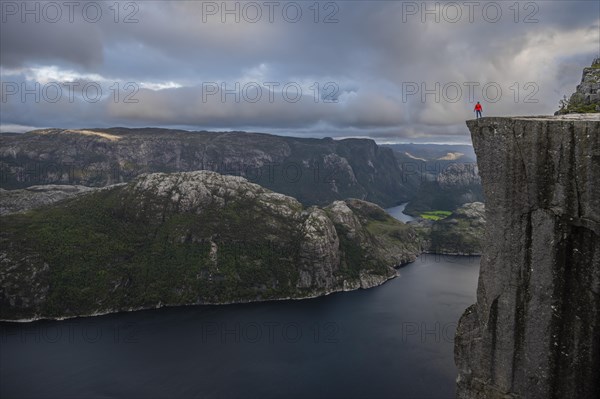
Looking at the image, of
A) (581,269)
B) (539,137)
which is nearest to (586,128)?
Answer: (539,137)

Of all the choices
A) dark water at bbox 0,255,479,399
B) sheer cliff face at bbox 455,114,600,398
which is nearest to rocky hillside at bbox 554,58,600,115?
sheer cliff face at bbox 455,114,600,398

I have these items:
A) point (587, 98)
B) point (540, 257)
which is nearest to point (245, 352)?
point (587, 98)

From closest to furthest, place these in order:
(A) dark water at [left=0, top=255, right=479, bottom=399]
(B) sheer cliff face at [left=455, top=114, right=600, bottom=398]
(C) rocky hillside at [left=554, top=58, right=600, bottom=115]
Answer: (B) sheer cliff face at [left=455, top=114, right=600, bottom=398]
(C) rocky hillside at [left=554, top=58, right=600, bottom=115]
(A) dark water at [left=0, top=255, right=479, bottom=399]

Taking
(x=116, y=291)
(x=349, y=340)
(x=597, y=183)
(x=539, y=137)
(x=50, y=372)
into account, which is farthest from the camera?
(x=116, y=291)

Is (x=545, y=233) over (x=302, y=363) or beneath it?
over

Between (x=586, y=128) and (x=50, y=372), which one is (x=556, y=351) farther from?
(x=50, y=372)

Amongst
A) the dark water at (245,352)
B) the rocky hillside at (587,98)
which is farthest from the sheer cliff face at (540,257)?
the dark water at (245,352)

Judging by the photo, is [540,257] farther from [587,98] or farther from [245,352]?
[245,352]

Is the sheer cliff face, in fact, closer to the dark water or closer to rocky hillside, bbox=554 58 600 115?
rocky hillside, bbox=554 58 600 115
